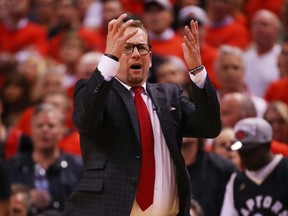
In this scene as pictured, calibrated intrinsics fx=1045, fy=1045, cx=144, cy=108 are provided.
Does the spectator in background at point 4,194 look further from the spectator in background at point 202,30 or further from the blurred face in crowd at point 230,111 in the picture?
the spectator in background at point 202,30

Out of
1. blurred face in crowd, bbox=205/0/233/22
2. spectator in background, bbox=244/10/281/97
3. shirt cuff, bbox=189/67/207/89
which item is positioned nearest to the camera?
shirt cuff, bbox=189/67/207/89

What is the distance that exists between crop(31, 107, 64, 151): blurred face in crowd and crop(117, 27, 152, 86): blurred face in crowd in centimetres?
339

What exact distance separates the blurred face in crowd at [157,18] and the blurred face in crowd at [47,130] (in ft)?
7.86

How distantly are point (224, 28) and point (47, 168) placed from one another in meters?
3.75

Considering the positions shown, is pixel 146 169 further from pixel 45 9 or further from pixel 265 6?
pixel 45 9

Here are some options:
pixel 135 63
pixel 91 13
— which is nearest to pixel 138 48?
pixel 135 63

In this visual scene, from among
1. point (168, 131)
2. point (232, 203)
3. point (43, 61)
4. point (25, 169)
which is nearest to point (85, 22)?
point (43, 61)

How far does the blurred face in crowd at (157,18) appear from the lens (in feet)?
37.0

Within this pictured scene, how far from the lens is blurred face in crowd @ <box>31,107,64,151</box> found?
896 cm

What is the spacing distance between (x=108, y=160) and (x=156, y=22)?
5.88 m

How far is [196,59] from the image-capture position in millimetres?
5477

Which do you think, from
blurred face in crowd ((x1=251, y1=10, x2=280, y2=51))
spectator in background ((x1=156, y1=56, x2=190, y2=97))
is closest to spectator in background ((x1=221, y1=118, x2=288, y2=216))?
spectator in background ((x1=156, y1=56, x2=190, y2=97))

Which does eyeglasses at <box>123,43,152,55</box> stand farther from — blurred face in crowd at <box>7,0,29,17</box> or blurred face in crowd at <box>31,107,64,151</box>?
blurred face in crowd at <box>7,0,29,17</box>

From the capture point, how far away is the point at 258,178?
7.23 m
